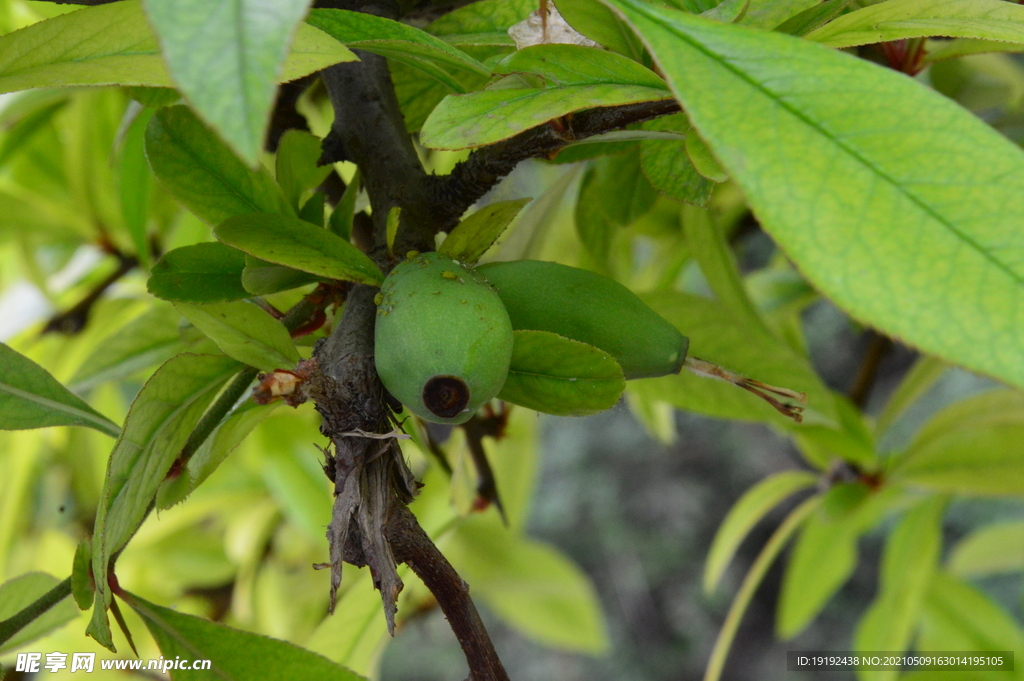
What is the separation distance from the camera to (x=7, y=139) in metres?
0.72

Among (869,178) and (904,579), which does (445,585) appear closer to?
(869,178)

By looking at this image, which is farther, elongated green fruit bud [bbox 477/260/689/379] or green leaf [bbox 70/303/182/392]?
green leaf [bbox 70/303/182/392]

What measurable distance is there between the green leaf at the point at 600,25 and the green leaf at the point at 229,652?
0.30 metres

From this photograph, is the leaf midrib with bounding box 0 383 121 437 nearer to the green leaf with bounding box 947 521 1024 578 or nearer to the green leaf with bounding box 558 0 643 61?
the green leaf with bounding box 558 0 643 61

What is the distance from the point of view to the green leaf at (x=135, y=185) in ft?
1.94

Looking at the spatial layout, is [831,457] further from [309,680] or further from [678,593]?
[678,593]

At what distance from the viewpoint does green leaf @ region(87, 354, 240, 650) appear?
0.30 m

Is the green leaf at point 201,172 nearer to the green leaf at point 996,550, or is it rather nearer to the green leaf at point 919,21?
the green leaf at point 919,21

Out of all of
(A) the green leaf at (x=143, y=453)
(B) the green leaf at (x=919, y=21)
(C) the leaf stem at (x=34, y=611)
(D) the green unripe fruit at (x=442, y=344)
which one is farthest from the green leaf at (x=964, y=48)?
(C) the leaf stem at (x=34, y=611)

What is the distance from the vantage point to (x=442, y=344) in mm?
270

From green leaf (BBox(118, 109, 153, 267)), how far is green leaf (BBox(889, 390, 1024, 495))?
2.51 feet

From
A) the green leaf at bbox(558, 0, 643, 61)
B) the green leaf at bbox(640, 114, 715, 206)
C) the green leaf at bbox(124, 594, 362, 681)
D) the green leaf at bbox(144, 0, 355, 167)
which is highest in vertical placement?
the green leaf at bbox(144, 0, 355, 167)

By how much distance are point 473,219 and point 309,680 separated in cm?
23

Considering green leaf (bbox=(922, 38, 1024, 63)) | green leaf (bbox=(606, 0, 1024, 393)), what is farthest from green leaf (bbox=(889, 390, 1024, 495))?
green leaf (bbox=(606, 0, 1024, 393))
